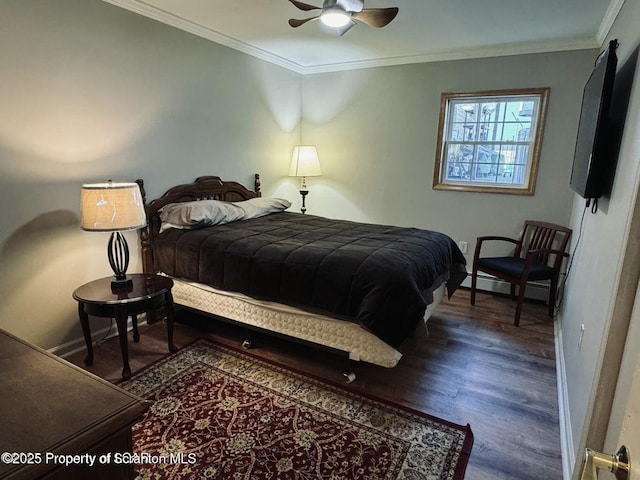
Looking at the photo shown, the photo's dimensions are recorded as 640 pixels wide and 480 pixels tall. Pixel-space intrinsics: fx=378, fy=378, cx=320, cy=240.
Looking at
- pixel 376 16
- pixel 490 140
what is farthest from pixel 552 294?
pixel 376 16

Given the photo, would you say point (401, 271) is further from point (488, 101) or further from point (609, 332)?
point (488, 101)

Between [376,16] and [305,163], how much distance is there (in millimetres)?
2291

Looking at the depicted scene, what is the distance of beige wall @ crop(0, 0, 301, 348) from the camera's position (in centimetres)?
229

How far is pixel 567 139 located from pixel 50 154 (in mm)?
4248

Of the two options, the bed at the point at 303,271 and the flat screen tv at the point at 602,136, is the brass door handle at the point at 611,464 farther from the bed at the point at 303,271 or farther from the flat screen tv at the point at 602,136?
the flat screen tv at the point at 602,136

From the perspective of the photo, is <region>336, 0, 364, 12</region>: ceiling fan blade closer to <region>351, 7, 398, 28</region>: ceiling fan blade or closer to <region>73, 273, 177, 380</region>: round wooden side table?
<region>351, 7, 398, 28</region>: ceiling fan blade

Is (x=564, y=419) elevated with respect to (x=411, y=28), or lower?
lower

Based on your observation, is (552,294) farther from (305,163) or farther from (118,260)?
(118,260)

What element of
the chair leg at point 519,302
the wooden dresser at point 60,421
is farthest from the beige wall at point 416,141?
the wooden dresser at point 60,421

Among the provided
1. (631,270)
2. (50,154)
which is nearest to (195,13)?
(50,154)

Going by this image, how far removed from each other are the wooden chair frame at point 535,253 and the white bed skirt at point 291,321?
0.78m

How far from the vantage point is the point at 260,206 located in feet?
12.5

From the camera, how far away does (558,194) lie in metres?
3.67

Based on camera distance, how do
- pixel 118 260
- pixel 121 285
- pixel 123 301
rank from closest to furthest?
pixel 123 301, pixel 121 285, pixel 118 260
